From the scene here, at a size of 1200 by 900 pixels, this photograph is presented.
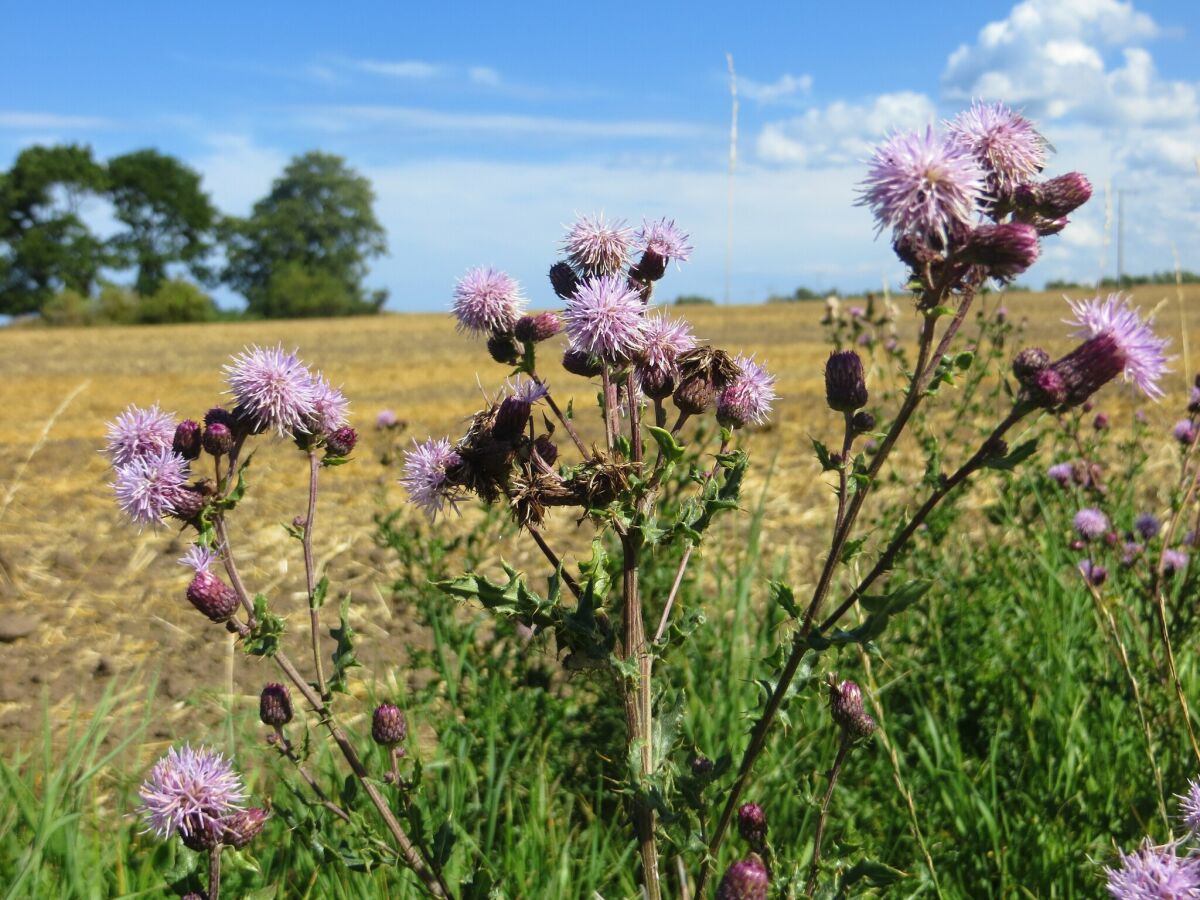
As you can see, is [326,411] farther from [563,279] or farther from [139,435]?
[563,279]

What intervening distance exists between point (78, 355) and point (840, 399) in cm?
2077

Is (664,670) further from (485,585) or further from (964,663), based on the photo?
(485,585)

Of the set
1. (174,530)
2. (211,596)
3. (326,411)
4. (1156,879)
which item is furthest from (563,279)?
(174,530)

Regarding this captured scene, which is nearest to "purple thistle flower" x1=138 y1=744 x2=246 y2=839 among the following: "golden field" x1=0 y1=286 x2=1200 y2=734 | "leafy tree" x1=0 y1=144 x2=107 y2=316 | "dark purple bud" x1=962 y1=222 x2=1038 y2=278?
"golden field" x1=0 y1=286 x2=1200 y2=734

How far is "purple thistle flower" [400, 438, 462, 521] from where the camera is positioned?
1751 millimetres

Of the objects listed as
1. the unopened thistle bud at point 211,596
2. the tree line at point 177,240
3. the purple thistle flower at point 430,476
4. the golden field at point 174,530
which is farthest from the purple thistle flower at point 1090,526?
the tree line at point 177,240

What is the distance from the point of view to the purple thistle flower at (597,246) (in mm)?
1812

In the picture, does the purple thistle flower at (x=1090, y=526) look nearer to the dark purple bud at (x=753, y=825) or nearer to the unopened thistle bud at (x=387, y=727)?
the dark purple bud at (x=753, y=825)

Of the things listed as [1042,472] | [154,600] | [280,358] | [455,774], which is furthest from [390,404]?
[280,358]

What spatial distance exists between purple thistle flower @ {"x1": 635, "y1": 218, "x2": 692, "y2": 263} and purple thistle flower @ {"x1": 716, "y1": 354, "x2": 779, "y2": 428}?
8.7 inches

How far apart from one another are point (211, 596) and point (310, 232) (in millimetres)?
74167

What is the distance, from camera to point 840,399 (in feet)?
5.31

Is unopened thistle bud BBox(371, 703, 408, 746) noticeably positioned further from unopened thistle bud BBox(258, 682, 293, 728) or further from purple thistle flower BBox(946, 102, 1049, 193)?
purple thistle flower BBox(946, 102, 1049, 193)

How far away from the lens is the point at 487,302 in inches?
73.3
